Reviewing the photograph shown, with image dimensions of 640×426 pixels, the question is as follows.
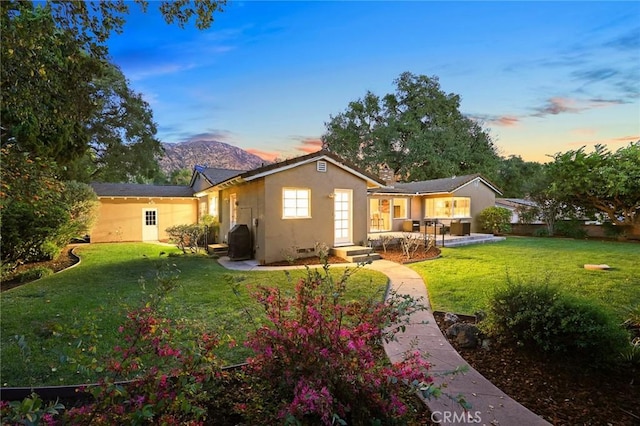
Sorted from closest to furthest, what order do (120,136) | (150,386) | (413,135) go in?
(150,386) → (120,136) → (413,135)

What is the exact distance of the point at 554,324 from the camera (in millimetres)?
3914

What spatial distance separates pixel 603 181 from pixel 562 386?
1905cm

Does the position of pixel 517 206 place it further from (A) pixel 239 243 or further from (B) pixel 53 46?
(B) pixel 53 46

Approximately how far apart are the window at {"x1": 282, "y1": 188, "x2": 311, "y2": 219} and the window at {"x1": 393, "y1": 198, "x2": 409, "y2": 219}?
37.1 feet

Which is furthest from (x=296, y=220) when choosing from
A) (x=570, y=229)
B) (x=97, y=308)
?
(x=570, y=229)

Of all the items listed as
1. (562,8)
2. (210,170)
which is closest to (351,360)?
(562,8)

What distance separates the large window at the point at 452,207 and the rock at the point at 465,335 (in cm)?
1760

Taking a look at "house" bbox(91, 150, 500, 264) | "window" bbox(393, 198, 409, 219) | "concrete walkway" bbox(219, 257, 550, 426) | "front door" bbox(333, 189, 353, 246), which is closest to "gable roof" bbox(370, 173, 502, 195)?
"house" bbox(91, 150, 500, 264)

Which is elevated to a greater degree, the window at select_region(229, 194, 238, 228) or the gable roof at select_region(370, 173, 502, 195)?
the gable roof at select_region(370, 173, 502, 195)

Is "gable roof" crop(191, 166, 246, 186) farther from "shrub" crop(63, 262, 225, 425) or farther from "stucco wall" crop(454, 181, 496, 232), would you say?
"shrub" crop(63, 262, 225, 425)

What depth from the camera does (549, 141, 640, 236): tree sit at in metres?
16.6

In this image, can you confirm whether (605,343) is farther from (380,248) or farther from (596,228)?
(596,228)

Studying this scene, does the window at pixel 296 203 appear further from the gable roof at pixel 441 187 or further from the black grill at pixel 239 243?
the gable roof at pixel 441 187

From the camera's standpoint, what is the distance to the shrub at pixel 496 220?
20562mm
